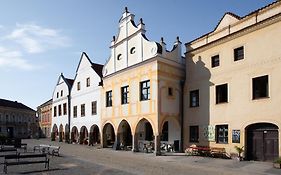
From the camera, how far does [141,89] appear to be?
28078 mm

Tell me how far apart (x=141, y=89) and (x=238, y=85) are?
874 cm

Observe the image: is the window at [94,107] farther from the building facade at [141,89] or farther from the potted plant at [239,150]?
the potted plant at [239,150]

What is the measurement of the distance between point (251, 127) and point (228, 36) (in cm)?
692

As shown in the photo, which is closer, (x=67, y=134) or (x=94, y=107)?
(x=94, y=107)

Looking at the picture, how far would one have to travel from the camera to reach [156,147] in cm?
2553

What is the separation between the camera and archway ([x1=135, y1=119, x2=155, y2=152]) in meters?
28.1

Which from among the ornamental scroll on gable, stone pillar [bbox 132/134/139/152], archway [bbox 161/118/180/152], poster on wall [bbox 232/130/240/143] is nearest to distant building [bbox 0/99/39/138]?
the ornamental scroll on gable

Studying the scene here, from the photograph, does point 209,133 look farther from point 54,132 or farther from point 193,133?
point 54,132

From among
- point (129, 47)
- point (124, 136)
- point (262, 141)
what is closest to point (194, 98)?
point (262, 141)

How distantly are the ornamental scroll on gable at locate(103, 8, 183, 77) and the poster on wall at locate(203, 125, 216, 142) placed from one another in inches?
289

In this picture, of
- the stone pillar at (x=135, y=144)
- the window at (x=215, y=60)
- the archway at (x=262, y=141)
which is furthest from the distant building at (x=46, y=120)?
the archway at (x=262, y=141)

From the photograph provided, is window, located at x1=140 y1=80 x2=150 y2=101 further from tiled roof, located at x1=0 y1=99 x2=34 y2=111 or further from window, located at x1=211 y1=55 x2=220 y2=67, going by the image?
tiled roof, located at x1=0 y1=99 x2=34 y2=111

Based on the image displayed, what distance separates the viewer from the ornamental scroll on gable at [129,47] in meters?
27.5

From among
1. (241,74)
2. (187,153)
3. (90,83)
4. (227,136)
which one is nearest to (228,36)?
(241,74)
